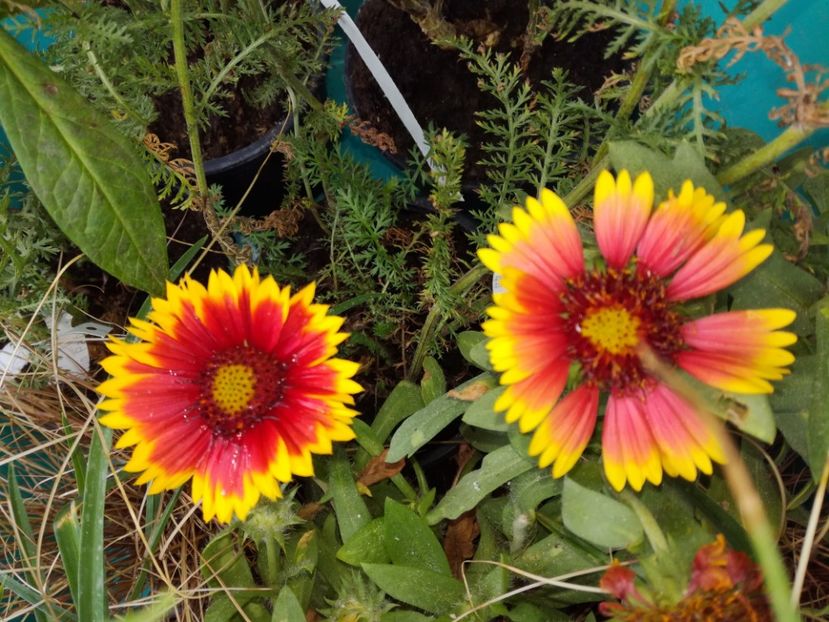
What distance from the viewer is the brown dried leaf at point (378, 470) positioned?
33.3 inches

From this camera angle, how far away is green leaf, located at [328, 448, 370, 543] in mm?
813

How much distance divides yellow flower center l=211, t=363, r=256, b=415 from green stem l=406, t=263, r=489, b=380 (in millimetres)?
251

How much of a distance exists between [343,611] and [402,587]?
0.21 ft

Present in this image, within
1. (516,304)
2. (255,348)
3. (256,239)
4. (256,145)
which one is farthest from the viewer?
(256,145)

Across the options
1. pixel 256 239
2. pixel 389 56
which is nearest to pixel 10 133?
pixel 256 239

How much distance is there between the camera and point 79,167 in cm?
67

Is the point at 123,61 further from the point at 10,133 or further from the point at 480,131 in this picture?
the point at 480,131

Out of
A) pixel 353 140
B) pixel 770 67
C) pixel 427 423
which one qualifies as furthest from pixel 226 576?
pixel 770 67

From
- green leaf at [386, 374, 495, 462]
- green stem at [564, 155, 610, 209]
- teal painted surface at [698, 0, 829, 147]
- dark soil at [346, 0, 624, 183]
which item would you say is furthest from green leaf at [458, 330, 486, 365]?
teal painted surface at [698, 0, 829, 147]

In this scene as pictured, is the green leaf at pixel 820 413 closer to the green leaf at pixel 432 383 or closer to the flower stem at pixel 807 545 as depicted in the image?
the flower stem at pixel 807 545

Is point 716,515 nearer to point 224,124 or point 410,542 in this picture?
point 410,542

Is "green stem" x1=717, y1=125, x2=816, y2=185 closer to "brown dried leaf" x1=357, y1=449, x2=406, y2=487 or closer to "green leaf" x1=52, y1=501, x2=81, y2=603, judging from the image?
"brown dried leaf" x1=357, y1=449, x2=406, y2=487

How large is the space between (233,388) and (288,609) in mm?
210

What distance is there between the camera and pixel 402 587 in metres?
0.74
